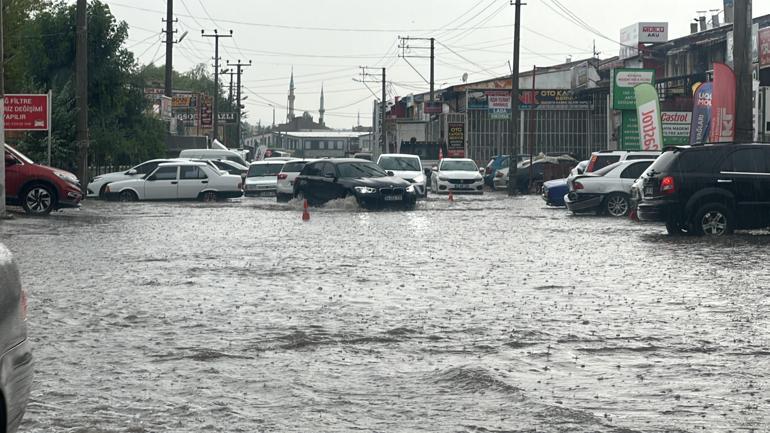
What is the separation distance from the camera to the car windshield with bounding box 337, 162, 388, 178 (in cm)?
3633

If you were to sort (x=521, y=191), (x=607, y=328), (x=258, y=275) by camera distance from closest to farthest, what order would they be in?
(x=607, y=328), (x=258, y=275), (x=521, y=191)

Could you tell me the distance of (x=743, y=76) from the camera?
28375mm

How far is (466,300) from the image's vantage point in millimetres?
13438

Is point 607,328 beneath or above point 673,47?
beneath

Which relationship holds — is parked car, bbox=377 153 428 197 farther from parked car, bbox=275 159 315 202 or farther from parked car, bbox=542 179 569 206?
parked car, bbox=542 179 569 206

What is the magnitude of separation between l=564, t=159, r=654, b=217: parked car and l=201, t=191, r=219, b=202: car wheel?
1344 cm

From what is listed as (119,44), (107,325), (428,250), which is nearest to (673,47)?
(119,44)

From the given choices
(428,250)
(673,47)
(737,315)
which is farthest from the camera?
(673,47)

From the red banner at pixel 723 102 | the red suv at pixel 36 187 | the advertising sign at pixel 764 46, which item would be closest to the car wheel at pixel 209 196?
the red suv at pixel 36 187

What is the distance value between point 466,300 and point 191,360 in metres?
4.47

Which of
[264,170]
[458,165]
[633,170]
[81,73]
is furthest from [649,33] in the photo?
[633,170]

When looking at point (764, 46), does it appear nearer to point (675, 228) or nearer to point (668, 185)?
point (675, 228)

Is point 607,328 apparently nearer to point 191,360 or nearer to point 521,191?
point 191,360

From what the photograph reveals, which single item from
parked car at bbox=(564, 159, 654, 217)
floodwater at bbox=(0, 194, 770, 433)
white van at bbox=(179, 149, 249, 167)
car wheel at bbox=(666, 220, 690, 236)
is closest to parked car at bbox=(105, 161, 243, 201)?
white van at bbox=(179, 149, 249, 167)
